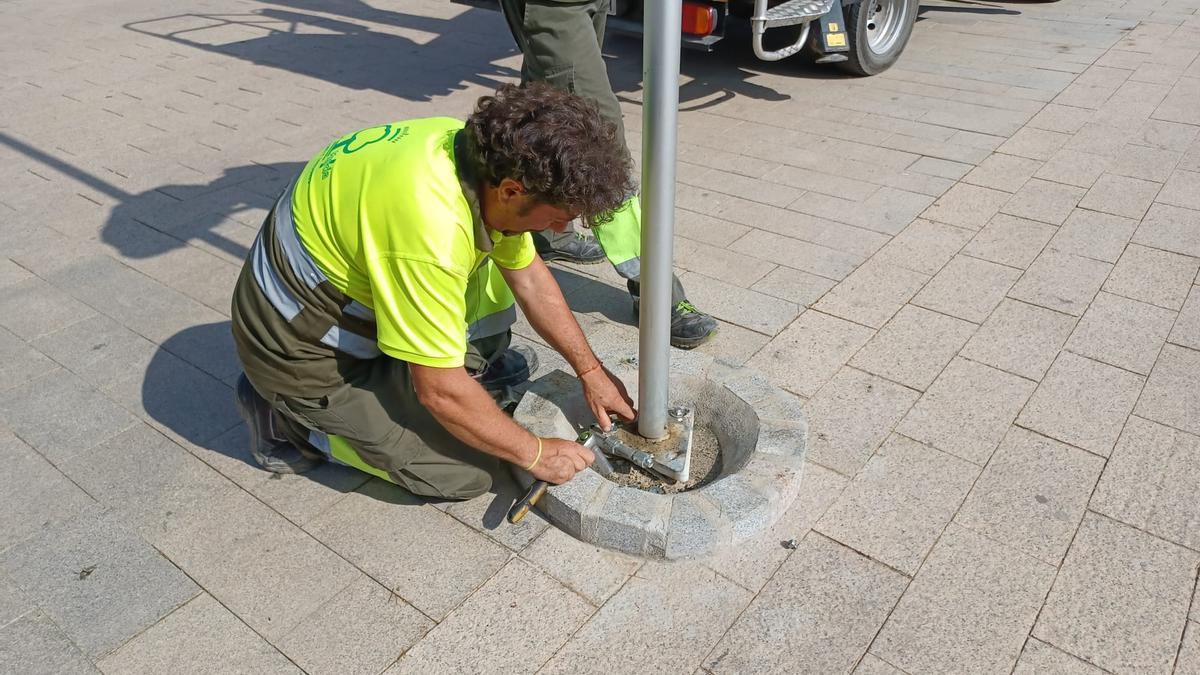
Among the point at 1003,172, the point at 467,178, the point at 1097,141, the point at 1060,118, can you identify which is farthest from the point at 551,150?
the point at 1060,118

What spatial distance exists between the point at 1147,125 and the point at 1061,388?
3293mm

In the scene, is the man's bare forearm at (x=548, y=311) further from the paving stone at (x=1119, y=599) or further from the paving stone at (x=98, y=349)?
the paving stone at (x=98, y=349)

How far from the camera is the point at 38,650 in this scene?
2.36 metres

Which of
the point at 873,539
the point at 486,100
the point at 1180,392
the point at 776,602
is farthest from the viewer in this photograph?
the point at 1180,392

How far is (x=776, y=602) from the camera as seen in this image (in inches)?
96.0

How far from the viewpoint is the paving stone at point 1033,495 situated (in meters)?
2.61

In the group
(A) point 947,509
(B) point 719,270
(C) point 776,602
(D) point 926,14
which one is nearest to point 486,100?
(C) point 776,602

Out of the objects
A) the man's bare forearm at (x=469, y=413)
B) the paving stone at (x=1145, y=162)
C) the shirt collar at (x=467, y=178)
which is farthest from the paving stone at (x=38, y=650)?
the paving stone at (x=1145, y=162)

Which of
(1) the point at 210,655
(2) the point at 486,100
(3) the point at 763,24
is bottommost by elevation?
(1) the point at 210,655

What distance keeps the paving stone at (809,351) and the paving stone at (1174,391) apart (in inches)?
39.1

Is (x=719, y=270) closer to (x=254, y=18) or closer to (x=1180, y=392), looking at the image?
(x=1180, y=392)

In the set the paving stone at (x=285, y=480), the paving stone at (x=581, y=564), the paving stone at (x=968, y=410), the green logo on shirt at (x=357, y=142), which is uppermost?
the green logo on shirt at (x=357, y=142)

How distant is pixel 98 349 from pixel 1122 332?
4.12 m

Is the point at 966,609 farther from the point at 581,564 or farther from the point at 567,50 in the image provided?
the point at 567,50
